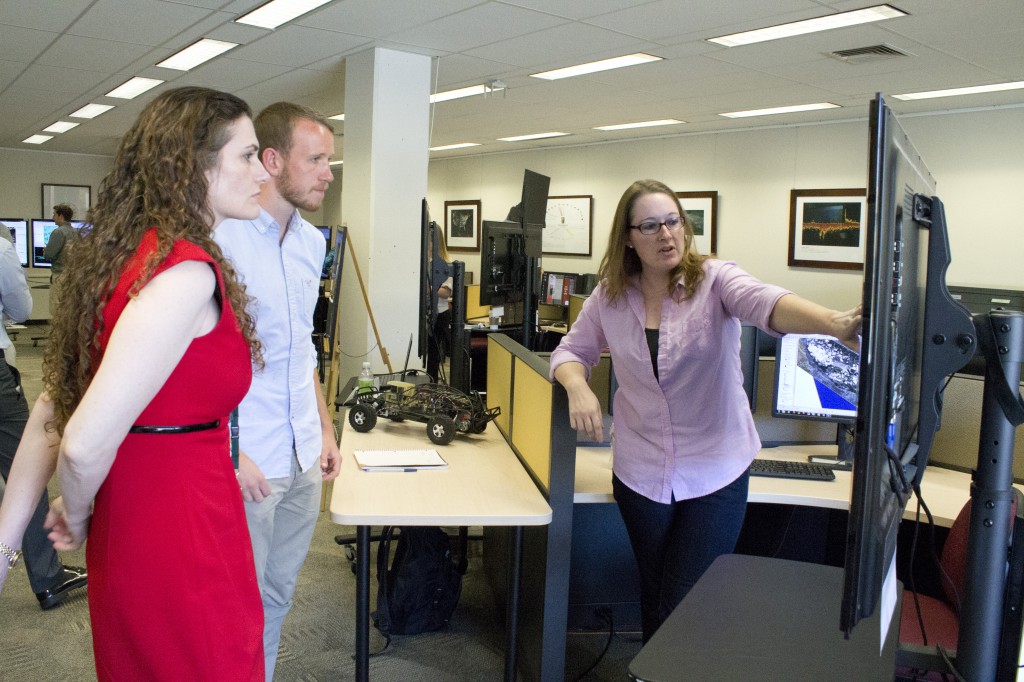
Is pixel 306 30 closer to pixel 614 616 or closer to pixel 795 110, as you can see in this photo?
pixel 614 616

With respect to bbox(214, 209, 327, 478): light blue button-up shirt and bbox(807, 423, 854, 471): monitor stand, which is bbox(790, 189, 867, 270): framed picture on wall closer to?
bbox(807, 423, 854, 471): monitor stand

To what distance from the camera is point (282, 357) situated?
1818 millimetres

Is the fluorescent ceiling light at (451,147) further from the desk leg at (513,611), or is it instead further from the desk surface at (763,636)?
the desk surface at (763,636)

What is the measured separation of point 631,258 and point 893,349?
4.51 ft

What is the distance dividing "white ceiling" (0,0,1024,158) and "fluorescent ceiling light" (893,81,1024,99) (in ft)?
0.56

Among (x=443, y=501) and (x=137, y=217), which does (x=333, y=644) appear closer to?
(x=443, y=501)

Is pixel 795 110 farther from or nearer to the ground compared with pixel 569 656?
farther from the ground

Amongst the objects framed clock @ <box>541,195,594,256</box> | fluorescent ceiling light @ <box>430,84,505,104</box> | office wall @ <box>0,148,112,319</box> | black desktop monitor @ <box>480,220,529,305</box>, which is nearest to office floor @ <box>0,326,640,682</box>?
black desktop monitor @ <box>480,220,529,305</box>

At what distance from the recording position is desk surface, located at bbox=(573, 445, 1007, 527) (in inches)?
88.7

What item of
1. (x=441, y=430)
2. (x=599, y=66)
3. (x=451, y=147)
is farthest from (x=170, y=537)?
(x=451, y=147)

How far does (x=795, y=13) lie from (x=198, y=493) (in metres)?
3.87

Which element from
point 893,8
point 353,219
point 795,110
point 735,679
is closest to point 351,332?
point 353,219

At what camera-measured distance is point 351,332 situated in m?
5.57

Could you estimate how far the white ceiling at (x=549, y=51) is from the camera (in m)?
4.21
